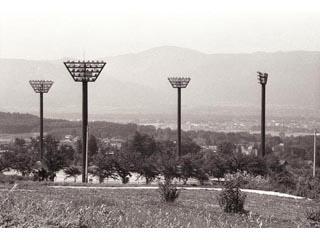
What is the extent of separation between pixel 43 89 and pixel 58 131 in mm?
88684

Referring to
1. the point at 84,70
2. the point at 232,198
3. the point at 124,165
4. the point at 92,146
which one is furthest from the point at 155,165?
the point at 92,146

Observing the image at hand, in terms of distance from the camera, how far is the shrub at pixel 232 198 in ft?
59.3

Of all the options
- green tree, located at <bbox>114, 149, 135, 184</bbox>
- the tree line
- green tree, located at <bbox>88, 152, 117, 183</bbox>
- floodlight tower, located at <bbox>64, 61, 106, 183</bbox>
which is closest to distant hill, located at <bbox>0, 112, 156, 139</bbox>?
the tree line

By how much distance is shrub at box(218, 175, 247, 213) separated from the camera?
18.1m

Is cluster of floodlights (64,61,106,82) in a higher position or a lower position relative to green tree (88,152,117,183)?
higher

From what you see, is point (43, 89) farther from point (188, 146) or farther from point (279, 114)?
point (279, 114)

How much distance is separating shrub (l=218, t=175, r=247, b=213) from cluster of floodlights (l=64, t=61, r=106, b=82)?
18.5 m

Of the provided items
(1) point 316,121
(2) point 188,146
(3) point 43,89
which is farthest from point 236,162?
(1) point 316,121

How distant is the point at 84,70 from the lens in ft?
120

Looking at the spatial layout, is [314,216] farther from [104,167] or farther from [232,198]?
[104,167]

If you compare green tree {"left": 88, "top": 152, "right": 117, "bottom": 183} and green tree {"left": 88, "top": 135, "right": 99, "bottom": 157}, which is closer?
green tree {"left": 88, "top": 152, "right": 117, "bottom": 183}

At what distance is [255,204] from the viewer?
24.5 meters

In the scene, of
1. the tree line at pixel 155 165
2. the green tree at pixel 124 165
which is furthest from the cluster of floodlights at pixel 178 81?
the green tree at pixel 124 165

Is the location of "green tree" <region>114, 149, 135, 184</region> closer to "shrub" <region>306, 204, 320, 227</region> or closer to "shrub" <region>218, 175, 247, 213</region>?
"shrub" <region>218, 175, 247, 213</region>
